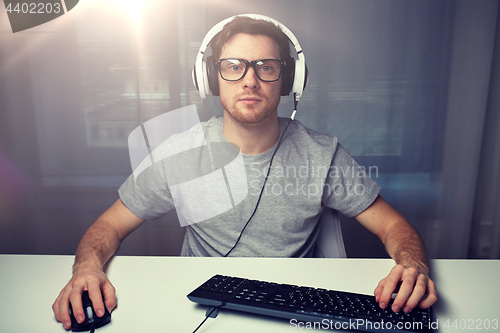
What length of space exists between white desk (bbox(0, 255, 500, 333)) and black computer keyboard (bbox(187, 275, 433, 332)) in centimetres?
2

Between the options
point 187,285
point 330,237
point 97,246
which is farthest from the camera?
point 330,237

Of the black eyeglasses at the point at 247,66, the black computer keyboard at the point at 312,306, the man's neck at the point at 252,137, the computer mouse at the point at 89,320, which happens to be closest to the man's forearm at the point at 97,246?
the computer mouse at the point at 89,320

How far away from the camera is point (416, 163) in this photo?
153 centimetres

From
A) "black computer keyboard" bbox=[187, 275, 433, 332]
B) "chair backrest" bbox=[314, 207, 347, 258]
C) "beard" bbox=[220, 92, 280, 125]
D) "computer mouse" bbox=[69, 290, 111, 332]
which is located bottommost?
"chair backrest" bbox=[314, 207, 347, 258]

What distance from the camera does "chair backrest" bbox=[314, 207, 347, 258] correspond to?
96 cm

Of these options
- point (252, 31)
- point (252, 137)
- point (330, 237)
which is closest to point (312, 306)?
point (330, 237)

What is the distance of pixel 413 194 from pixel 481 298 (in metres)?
1.08

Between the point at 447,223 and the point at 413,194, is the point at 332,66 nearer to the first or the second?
the point at 413,194

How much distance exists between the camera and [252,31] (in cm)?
105

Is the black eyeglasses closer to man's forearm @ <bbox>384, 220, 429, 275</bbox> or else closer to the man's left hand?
man's forearm @ <bbox>384, 220, 429, 275</bbox>

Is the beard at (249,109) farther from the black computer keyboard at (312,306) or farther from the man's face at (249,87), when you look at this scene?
the black computer keyboard at (312,306)

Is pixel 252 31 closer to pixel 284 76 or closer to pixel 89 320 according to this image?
pixel 284 76

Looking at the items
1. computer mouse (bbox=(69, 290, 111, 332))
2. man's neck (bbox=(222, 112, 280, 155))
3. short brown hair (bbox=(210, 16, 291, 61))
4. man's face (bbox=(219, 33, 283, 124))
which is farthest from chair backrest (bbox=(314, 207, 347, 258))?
computer mouse (bbox=(69, 290, 111, 332))

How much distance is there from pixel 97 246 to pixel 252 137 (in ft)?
1.93
